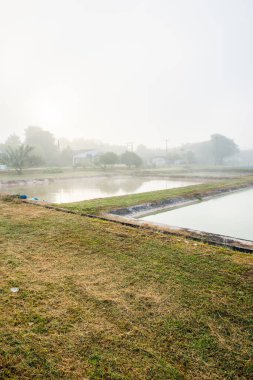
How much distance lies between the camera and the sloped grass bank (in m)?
1.71

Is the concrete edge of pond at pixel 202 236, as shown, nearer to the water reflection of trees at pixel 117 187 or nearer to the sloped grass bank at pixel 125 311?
the sloped grass bank at pixel 125 311

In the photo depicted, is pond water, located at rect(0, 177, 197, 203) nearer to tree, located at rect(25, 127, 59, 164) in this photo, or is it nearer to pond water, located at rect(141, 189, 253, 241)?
pond water, located at rect(141, 189, 253, 241)

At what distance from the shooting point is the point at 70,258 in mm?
3426

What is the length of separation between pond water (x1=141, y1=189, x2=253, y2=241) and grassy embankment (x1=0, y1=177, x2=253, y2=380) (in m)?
2.17

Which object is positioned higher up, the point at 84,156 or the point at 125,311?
the point at 84,156

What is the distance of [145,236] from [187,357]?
2582mm

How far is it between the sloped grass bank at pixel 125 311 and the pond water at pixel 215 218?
7.02ft

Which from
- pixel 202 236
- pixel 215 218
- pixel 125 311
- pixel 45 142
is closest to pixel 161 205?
pixel 215 218

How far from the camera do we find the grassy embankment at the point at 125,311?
171 centimetres

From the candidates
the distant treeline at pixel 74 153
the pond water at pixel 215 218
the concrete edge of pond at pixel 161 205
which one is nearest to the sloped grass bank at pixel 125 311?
the pond water at pixel 215 218

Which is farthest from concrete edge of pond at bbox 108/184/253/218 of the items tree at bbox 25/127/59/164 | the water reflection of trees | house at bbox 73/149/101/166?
tree at bbox 25/127/59/164

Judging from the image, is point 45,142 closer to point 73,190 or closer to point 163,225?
point 73,190

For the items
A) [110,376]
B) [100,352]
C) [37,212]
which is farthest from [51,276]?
[37,212]

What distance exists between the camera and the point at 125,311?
2.26 m
